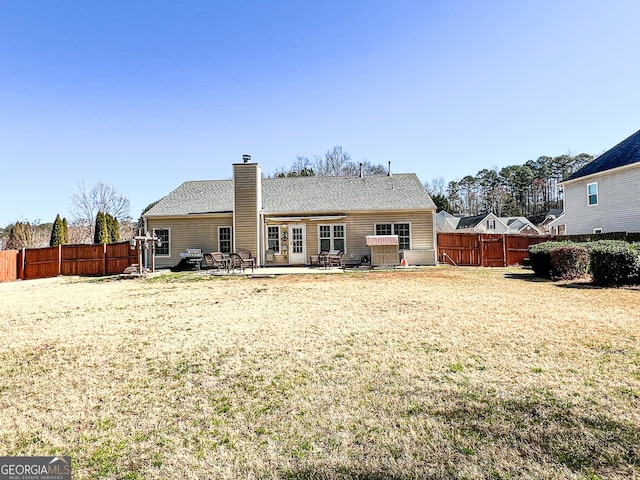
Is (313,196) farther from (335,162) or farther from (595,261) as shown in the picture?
(335,162)

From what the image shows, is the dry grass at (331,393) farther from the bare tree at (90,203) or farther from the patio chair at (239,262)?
the bare tree at (90,203)

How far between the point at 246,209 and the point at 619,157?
2052cm

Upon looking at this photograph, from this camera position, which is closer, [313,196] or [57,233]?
[313,196]

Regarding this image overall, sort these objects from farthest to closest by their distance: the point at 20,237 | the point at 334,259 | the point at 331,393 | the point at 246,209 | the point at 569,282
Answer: the point at 20,237 → the point at 246,209 → the point at 334,259 → the point at 569,282 → the point at 331,393

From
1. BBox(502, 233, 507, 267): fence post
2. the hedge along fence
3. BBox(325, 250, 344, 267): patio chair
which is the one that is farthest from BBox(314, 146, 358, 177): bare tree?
Result: the hedge along fence

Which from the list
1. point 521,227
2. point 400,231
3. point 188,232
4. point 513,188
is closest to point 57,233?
point 188,232

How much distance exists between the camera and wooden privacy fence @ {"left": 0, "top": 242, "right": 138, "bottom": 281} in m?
18.0

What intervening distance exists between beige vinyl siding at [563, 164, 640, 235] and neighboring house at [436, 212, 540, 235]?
24428 millimetres

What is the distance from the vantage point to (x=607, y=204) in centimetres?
1853

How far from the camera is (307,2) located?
11.1 meters

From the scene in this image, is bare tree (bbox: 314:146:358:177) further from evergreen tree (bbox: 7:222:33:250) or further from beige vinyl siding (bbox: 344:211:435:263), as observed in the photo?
evergreen tree (bbox: 7:222:33:250)

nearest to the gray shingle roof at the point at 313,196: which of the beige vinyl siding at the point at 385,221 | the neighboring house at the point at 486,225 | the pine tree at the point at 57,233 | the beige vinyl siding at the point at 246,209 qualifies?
→ the beige vinyl siding at the point at 385,221

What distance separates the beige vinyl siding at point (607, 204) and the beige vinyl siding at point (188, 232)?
20.9 metres

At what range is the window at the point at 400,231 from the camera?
1812 centimetres
